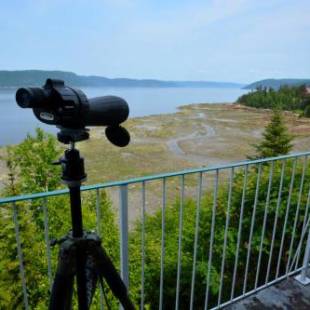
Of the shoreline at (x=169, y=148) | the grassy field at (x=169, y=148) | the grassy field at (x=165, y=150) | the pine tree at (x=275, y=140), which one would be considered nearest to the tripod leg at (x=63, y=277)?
the grassy field at (x=165, y=150)

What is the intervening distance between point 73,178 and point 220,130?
27.0 meters

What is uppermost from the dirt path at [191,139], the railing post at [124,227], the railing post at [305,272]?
the railing post at [124,227]

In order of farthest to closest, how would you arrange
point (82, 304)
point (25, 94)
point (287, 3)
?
1. point (287, 3)
2. point (82, 304)
3. point (25, 94)

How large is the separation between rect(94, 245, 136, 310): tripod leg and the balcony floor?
127cm

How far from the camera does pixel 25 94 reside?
0.62 meters

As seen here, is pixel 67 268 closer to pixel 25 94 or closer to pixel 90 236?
pixel 90 236

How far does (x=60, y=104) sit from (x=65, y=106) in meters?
0.01

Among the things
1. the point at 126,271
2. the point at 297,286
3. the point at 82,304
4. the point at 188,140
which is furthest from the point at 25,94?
the point at 188,140

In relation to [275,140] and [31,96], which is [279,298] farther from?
[275,140]

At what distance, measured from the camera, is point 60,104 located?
2.05 ft

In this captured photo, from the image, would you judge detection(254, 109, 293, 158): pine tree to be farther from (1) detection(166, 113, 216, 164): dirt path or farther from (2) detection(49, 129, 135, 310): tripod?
(2) detection(49, 129, 135, 310): tripod

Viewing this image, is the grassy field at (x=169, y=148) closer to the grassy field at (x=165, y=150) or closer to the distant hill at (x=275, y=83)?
the grassy field at (x=165, y=150)

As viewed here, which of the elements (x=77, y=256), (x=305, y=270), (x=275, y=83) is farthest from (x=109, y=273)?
(x=275, y=83)

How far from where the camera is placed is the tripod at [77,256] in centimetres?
72
